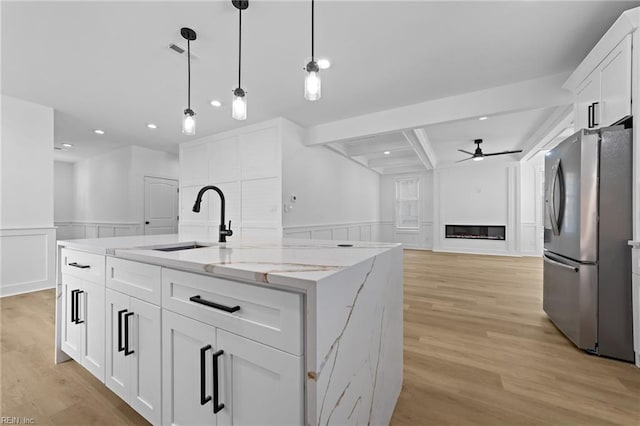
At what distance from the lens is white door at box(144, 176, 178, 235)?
6129 millimetres

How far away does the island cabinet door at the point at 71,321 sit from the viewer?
1.62m

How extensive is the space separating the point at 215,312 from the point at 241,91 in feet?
5.04

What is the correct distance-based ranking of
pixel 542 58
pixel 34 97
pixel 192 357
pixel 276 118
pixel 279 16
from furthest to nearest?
pixel 276 118, pixel 34 97, pixel 542 58, pixel 279 16, pixel 192 357

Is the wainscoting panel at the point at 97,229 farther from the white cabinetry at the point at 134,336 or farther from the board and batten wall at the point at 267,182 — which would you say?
the white cabinetry at the point at 134,336

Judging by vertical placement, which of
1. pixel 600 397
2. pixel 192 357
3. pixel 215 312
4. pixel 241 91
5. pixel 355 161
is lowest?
pixel 600 397

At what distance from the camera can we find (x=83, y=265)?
1581 mm

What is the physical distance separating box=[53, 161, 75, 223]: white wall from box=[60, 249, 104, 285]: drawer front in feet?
24.5

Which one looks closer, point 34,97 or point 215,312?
point 215,312

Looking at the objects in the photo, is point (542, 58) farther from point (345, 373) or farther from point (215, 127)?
point (215, 127)

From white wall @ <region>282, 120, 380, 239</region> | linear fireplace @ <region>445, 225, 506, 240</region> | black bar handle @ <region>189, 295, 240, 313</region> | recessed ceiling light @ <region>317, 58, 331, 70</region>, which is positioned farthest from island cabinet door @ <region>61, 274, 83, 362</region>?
linear fireplace @ <region>445, 225, 506, 240</region>

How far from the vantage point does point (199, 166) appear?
538cm

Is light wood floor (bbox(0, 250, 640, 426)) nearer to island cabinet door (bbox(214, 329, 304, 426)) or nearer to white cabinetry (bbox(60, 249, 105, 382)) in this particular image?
white cabinetry (bbox(60, 249, 105, 382))

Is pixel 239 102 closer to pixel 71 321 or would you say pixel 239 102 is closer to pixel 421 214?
pixel 71 321

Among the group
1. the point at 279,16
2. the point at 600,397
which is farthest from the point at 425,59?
the point at 600,397
